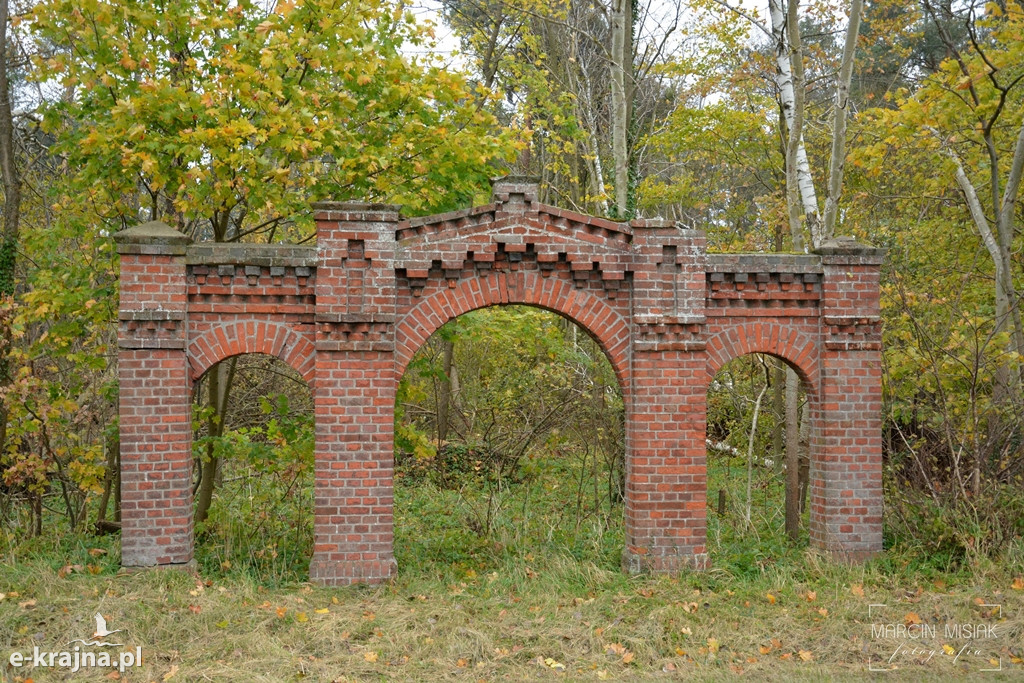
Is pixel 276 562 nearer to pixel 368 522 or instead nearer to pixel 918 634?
pixel 368 522

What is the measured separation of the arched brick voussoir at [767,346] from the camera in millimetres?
8320

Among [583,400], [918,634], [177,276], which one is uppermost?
[177,276]

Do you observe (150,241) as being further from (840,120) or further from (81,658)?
(840,120)

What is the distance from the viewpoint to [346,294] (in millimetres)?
7809

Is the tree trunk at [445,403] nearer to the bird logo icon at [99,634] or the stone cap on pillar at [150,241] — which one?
the stone cap on pillar at [150,241]

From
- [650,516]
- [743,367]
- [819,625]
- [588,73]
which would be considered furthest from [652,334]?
[588,73]

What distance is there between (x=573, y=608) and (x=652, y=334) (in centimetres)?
289

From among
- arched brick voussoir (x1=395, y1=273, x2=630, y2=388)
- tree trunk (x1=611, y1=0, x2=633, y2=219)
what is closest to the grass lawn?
arched brick voussoir (x1=395, y1=273, x2=630, y2=388)

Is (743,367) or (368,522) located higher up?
(743,367)

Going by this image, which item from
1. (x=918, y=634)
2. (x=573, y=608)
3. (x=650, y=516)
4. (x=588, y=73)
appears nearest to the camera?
(x=918, y=634)

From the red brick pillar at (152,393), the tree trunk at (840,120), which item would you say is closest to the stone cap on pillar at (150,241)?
the red brick pillar at (152,393)

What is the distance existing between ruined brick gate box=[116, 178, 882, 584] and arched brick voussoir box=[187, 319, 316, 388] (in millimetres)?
14

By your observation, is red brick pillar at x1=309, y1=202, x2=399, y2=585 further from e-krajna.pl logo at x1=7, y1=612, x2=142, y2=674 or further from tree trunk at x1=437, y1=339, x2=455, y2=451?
tree trunk at x1=437, y1=339, x2=455, y2=451

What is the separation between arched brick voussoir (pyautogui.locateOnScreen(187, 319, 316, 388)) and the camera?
7719 mm
